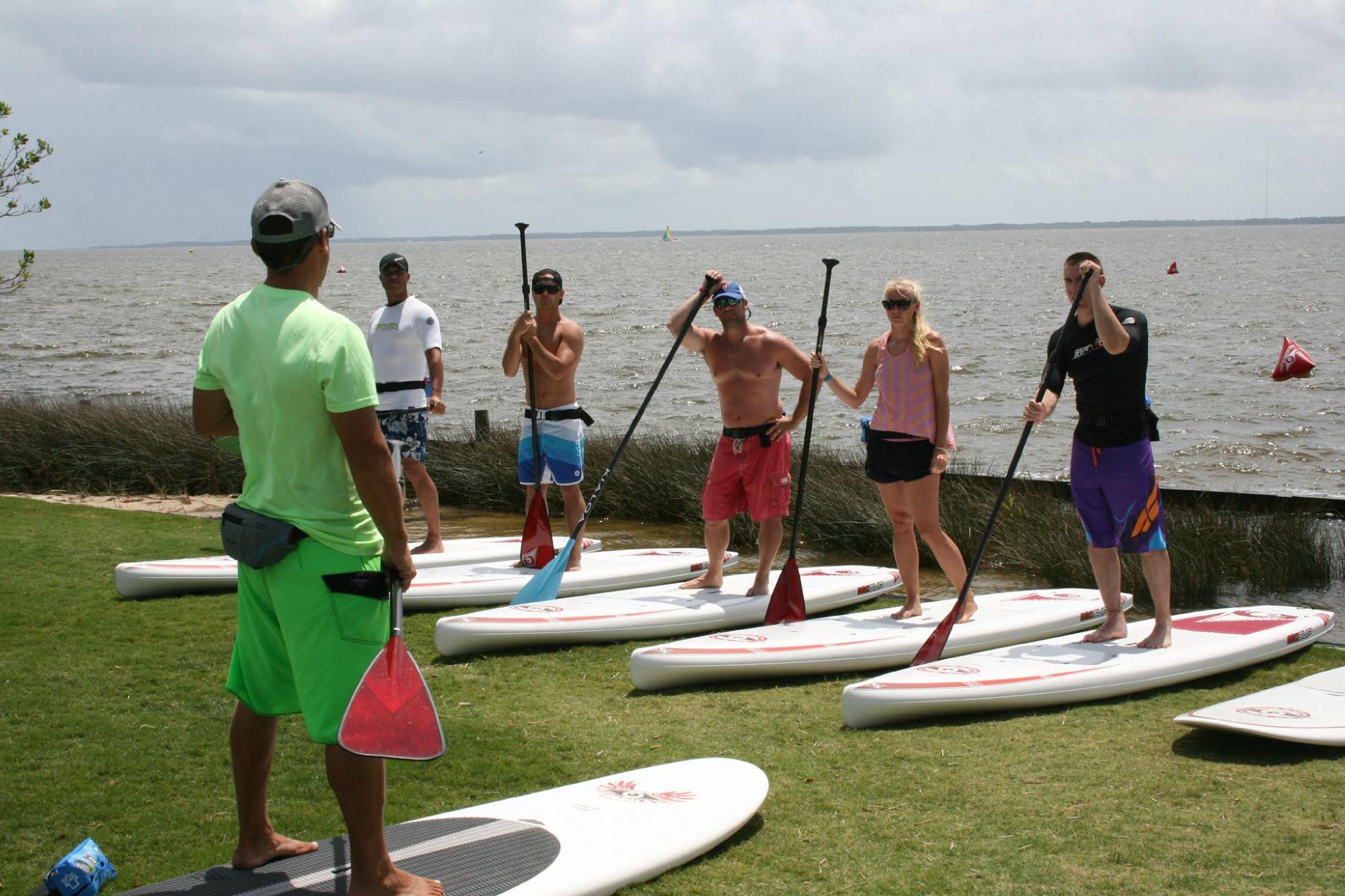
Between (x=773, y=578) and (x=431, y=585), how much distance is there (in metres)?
2.24

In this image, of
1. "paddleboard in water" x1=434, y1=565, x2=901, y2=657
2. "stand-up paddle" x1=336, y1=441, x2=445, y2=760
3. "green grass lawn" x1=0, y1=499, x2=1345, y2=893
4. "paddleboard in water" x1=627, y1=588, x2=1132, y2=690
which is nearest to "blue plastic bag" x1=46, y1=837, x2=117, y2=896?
"green grass lawn" x1=0, y1=499, x2=1345, y2=893

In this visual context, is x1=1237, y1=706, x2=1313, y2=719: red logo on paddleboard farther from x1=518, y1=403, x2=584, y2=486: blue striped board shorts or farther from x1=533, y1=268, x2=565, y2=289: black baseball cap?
x1=533, y1=268, x2=565, y2=289: black baseball cap

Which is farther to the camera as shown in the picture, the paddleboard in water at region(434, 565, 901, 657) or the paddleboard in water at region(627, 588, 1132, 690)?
the paddleboard in water at region(434, 565, 901, 657)

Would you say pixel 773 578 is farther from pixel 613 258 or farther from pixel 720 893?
pixel 613 258

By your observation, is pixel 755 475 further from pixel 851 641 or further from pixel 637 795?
pixel 637 795

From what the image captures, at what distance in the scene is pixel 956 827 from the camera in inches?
159

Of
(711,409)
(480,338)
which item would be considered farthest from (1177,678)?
(480,338)

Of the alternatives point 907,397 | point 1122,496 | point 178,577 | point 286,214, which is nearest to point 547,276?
point 907,397

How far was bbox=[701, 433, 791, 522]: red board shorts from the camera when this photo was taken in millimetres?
7246

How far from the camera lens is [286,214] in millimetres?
3227

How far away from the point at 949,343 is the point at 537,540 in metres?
27.5

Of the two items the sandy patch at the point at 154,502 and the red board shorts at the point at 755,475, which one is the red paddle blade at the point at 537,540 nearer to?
the red board shorts at the point at 755,475

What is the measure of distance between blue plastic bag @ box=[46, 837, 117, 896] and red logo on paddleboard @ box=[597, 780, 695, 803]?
5.01 ft

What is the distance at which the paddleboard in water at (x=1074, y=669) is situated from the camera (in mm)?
5266
